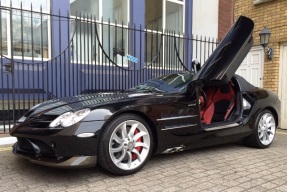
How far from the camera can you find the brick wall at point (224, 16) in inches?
470

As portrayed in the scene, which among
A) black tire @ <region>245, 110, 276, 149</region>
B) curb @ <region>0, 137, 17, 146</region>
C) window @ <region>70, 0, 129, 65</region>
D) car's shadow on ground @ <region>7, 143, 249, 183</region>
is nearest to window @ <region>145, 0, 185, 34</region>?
window @ <region>70, 0, 129, 65</region>

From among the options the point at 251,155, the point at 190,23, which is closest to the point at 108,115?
the point at 251,155

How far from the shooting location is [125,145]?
3.44m

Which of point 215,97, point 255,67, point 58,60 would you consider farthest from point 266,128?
point 58,60

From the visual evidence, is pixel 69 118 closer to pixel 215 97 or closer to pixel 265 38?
pixel 215 97

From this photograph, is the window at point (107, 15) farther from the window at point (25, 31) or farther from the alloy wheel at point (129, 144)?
the alloy wheel at point (129, 144)

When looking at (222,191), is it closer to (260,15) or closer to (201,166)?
(201,166)

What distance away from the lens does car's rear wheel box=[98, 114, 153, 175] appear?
3.28 metres

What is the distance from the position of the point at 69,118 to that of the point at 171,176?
142 cm

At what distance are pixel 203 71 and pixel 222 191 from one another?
1.74 metres

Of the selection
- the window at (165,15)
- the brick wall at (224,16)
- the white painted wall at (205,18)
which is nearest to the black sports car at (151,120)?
the window at (165,15)

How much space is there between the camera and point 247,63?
28.0ft

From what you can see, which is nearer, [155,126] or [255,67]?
[155,126]

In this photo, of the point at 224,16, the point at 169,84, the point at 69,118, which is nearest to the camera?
the point at 69,118
